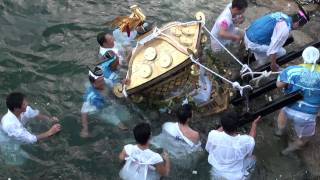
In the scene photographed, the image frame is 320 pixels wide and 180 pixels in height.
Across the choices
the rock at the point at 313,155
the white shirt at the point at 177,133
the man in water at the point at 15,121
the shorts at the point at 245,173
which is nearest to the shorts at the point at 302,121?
the rock at the point at 313,155

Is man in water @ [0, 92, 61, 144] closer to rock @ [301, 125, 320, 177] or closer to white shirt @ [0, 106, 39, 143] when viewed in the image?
white shirt @ [0, 106, 39, 143]

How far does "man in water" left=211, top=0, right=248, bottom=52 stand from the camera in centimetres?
955

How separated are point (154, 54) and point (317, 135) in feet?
10.5

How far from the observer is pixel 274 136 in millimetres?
8859

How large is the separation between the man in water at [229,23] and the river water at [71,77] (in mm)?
1710

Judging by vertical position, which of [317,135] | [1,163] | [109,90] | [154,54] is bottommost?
[317,135]

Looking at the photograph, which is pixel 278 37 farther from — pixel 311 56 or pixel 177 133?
pixel 177 133

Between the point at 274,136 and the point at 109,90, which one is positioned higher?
the point at 109,90

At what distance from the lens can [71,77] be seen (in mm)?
10172

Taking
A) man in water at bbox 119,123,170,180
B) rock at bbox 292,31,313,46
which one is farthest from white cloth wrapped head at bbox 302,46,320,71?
rock at bbox 292,31,313,46

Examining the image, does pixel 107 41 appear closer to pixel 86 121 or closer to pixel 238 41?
pixel 86 121

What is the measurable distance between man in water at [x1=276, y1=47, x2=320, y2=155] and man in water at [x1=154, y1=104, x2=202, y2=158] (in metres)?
1.55

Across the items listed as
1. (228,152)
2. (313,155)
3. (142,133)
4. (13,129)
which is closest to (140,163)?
(142,133)

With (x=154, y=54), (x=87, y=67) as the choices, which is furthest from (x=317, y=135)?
(x=87, y=67)
